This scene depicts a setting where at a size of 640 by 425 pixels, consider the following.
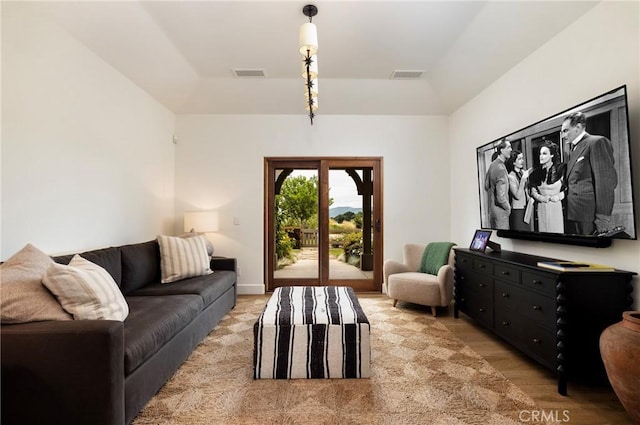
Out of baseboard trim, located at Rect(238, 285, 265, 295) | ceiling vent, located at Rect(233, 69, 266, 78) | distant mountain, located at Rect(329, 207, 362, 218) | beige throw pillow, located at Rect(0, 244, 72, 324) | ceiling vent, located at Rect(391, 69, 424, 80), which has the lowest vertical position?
baseboard trim, located at Rect(238, 285, 265, 295)

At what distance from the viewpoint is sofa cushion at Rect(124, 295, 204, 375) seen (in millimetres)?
1809

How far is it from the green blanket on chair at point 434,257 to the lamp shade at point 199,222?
9.62 feet

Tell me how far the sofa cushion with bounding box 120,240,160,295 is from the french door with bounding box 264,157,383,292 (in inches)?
72.2

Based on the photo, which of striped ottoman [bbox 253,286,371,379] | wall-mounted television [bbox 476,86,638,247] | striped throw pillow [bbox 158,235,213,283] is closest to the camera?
wall-mounted television [bbox 476,86,638,247]

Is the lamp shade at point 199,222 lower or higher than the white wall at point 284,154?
lower

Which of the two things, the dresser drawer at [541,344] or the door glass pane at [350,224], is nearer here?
the dresser drawer at [541,344]

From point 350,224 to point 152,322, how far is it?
337 cm

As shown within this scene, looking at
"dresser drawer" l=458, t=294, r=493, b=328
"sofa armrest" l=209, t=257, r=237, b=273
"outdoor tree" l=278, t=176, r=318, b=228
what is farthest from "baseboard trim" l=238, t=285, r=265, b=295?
"dresser drawer" l=458, t=294, r=493, b=328

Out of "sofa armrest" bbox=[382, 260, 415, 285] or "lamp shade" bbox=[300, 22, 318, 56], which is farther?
"sofa armrest" bbox=[382, 260, 415, 285]

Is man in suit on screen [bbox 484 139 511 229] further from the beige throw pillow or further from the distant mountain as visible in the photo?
the beige throw pillow

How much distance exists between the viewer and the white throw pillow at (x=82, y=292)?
5.78ft

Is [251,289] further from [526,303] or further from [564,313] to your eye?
[564,313]

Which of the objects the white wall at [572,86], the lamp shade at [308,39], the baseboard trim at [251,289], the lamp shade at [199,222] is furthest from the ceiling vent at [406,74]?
the baseboard trim at [251,289]

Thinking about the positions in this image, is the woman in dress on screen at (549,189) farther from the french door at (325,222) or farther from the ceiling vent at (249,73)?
the ceiling vent at (249,73)
